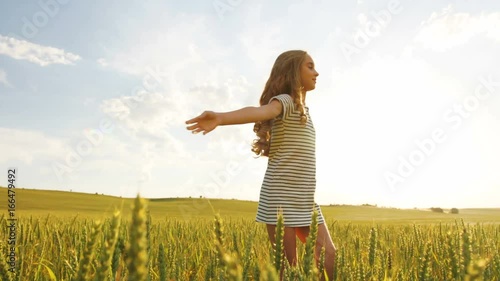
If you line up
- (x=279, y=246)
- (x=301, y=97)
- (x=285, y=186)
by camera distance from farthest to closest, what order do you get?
(x=301, y=97), (x=285, y=186), (x=279, y=246)

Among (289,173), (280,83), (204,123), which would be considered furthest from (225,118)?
(280,83)

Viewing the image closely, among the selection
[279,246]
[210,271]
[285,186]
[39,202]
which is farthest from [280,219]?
[39,202]

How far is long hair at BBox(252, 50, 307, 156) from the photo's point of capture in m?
3.87

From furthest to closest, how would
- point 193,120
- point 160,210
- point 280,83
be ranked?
point 160,210 < point 280,83 < point 193,120

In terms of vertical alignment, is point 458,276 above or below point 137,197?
below

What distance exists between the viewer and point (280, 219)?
1.36 meters

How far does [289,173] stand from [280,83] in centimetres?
86

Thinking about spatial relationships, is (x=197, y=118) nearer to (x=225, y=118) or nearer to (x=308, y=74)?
(x=225, y=118)

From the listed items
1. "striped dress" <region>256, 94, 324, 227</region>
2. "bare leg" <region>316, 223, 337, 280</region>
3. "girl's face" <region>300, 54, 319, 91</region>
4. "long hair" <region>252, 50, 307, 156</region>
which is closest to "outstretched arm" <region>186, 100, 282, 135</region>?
"striped dress" <region>256, 94, 324, 227</region>

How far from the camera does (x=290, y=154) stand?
3646 millimetres

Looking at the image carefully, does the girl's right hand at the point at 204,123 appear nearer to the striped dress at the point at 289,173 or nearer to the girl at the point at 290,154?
the girl at the point at 290,154

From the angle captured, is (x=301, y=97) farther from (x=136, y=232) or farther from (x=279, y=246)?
(x=136, y=232)

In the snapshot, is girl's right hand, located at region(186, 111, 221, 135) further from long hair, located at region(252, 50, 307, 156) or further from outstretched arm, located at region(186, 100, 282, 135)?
long hair, located at region(252, 50, 307, 156)

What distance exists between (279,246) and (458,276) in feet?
2.20
